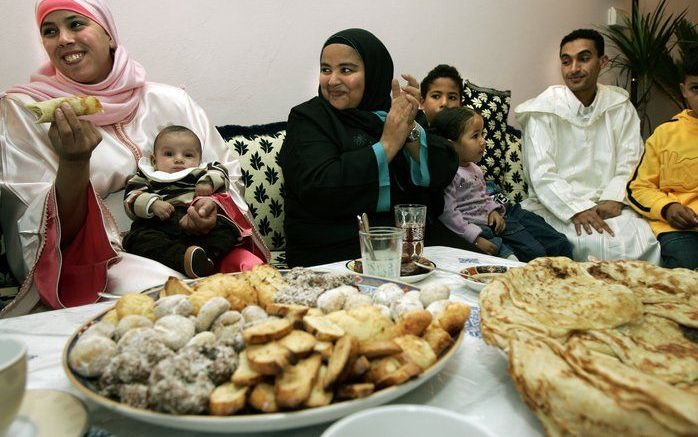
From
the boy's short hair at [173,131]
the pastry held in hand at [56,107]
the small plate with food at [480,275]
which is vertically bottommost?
the small plate with food at [480,275]

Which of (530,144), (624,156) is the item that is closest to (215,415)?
(530,144)

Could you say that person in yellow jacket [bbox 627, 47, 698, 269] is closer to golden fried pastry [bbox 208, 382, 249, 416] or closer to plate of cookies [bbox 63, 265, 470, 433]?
plate of cookies [bbox 63, 265, 470, 433]

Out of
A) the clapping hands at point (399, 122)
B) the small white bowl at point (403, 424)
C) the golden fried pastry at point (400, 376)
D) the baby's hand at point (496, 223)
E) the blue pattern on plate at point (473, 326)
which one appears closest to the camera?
the small white bowl at point (403, 424)

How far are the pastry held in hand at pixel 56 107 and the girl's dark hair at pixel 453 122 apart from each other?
1653 mm

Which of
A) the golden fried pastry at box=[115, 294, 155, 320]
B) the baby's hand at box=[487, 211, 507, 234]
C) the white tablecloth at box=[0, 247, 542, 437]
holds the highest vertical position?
the golden fried pastry at box=[115, 294, 155, 320]

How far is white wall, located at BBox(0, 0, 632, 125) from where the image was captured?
2.14 metres

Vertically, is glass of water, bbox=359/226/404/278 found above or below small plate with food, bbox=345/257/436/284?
above

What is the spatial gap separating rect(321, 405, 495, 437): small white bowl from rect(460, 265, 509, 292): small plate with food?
19.9 inches

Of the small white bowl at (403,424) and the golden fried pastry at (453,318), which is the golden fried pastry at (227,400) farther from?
the golden fried pastry at (453,318)

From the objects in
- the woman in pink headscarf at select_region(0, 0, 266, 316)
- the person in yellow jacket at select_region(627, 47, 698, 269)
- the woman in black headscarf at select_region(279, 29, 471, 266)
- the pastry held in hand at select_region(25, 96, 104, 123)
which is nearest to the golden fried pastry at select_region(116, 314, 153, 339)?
the woman in pink headscarf at select_region(0, 0, 266, 316)

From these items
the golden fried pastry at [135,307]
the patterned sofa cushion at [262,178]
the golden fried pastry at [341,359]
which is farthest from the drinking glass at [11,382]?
the patterned sofa cushion at [262,178]

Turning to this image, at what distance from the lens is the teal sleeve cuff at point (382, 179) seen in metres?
1.65

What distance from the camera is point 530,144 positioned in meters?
2.84

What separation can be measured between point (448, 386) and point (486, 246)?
5.39ft
